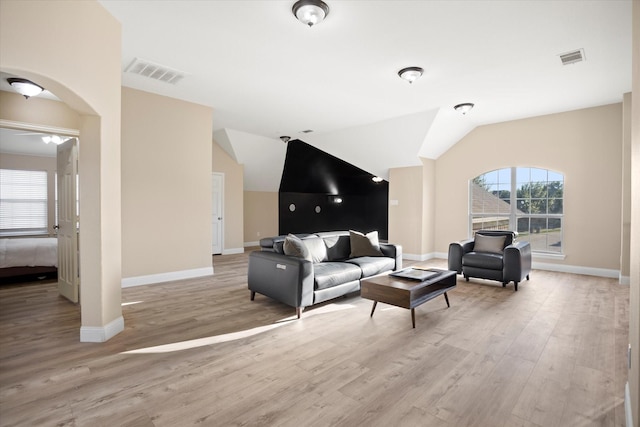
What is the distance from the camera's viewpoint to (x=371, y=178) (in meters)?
10.2

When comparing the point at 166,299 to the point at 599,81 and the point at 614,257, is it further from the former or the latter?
the point at 614,257

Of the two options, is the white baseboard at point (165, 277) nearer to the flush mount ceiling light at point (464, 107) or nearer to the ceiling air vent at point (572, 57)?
the flush mount ceiling light at point (464, 107)

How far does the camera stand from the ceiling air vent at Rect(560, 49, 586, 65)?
358cm

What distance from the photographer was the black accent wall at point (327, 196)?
9.38m

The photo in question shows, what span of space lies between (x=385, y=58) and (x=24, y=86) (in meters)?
4.12

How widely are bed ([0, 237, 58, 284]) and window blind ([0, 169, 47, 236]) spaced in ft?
8.46

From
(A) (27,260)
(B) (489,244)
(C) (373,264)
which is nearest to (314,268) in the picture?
(C) (373,264)

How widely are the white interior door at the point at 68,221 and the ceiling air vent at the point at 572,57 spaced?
19.2ft

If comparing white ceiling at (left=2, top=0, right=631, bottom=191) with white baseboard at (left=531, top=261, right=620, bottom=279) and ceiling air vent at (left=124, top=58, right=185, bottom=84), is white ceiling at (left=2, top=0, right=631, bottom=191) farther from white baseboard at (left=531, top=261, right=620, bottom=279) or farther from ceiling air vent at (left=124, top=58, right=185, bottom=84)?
white baseboard at (left=531, top=261, right=620, bottom=279)

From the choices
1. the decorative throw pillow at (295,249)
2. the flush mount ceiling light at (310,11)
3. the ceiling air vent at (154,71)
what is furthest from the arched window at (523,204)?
the ceiling air vent at (154,71)

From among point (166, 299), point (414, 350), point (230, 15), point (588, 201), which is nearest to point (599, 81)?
point (588, 201)

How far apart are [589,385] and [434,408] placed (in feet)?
3.88

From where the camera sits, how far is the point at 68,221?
4137mm

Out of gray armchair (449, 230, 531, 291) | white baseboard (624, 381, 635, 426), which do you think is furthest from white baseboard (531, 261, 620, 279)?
white baseboard (624, 381, 635, 426)
